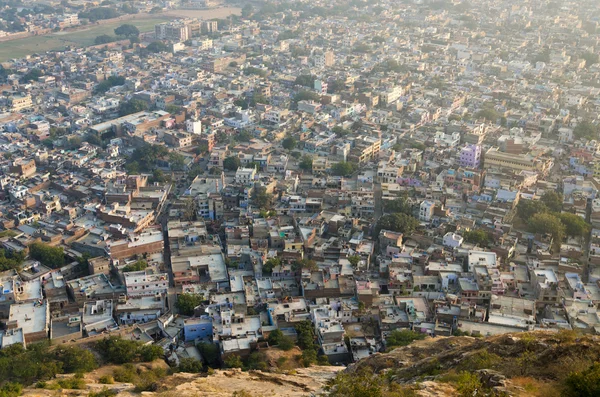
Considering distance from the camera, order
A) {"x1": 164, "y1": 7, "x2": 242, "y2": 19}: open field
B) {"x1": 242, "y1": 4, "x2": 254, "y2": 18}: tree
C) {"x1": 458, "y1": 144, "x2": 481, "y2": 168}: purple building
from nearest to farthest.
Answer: {"x1": 458, "y1": 144, "x2": 481, "y2": 168}: purple building < {"x1": 242, "y1": 4, "x2": 254, "y2": 18}: tree < {"x1": 164, "y1": 7, "x2": 242, "y2": 19}: open field

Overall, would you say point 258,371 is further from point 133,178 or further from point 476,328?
point 133,178

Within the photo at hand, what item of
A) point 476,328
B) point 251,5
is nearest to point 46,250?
point 476,328

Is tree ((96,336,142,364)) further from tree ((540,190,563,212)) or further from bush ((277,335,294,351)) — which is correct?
tree ((540,190,563,212))

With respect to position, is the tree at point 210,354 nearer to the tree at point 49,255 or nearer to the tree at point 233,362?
the tree at point 233,362

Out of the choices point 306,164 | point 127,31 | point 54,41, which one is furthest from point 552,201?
point 54,41

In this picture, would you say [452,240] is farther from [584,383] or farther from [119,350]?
[584,383]

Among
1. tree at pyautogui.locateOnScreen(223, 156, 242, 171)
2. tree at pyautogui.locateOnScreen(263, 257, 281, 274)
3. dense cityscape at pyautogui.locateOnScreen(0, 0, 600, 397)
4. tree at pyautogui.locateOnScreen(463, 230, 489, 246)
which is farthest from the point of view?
tree at pyautogui.locateOnScreen(223, 156, 242, 171)

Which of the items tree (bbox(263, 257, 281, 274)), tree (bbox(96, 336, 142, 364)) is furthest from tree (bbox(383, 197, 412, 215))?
tree (bbox(96, 336, 142, 364))

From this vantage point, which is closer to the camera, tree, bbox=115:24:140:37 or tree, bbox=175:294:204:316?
tree, bbox=175:294:204:316
